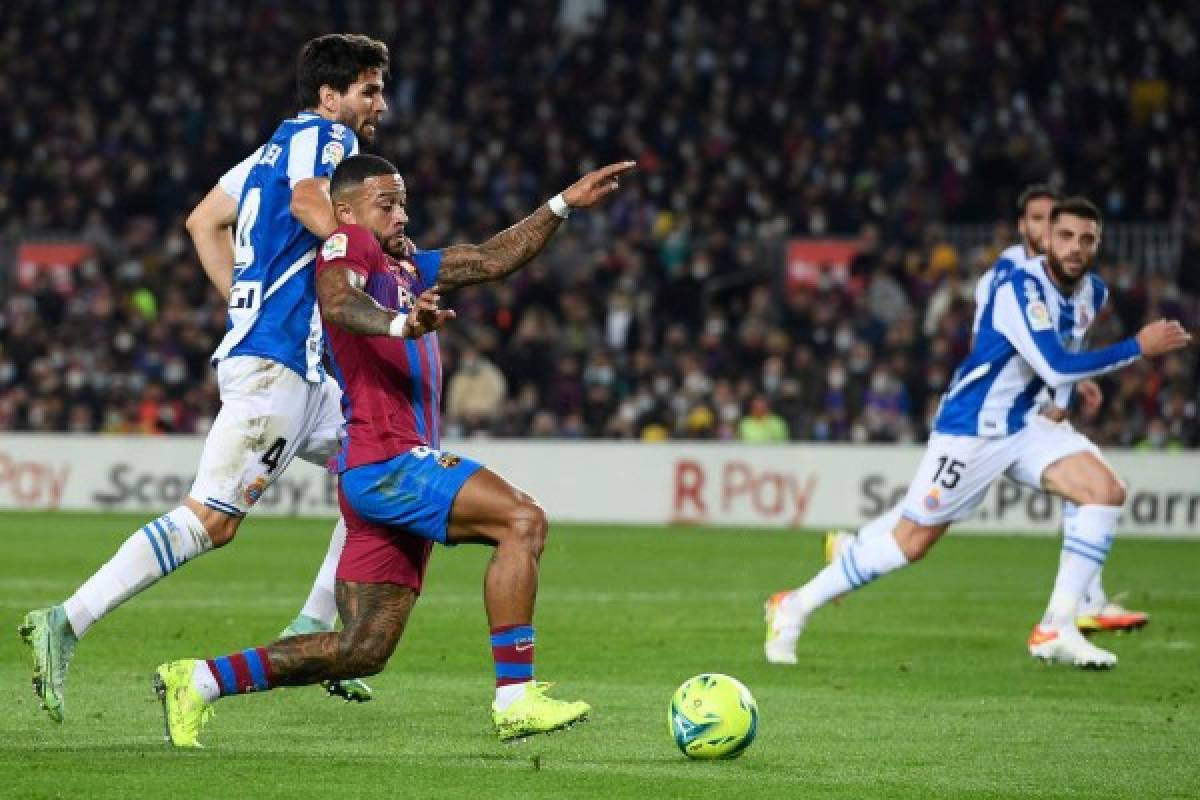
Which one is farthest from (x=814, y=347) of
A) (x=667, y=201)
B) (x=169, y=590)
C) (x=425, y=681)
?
(x=425, y=681)

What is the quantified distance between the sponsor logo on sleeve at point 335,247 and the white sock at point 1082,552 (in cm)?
535

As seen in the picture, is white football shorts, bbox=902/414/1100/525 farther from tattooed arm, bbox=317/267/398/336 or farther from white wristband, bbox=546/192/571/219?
tattooed arm, bbox=317/267/398/336

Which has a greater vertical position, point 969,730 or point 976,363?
point 976,363

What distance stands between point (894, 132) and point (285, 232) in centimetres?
2250

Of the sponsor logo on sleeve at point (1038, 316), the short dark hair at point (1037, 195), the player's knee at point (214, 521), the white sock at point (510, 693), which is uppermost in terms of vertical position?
the short dark hair at point (1037, 195)

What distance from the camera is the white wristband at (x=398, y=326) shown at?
726cm

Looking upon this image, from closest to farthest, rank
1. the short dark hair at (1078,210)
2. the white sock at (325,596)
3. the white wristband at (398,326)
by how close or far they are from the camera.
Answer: the white wristband at (398,326)
the white sock at (325,596)
the short dark hair at (1078,210)

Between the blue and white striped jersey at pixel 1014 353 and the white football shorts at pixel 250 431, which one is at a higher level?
the blue and white striped jersey at pixel 1014 353

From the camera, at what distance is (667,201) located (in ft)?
101

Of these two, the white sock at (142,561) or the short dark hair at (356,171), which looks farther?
the white sock at (142,561)

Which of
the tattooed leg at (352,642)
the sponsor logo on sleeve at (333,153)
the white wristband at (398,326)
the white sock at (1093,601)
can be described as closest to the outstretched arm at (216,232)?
the sponsor logo on sleeve at (333,153)

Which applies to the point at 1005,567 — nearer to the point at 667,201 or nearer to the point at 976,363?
the point at 976,363

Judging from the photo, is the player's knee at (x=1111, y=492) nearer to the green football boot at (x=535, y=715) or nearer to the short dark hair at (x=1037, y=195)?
the short dark hair at (x=1037, y=195)

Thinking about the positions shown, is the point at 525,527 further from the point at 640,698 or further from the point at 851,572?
the point at 851,572
